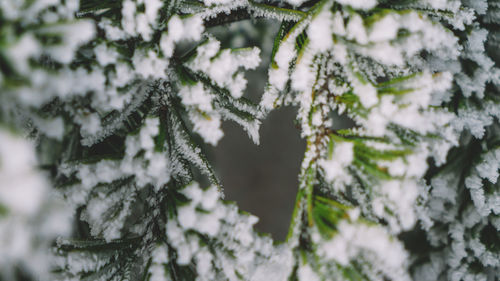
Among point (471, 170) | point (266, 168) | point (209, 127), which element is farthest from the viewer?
point (266, 168)

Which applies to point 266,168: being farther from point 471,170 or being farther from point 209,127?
point 209,127

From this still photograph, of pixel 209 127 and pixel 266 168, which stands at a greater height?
pixel 209 127

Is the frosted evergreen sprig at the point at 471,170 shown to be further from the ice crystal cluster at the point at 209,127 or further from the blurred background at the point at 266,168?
the blurred background at the point at 266,168

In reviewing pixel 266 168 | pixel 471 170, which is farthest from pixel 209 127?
pixel 266 168

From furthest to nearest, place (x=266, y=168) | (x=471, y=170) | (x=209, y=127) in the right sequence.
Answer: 1. (x=266, y=168)
2. (x=471, y=170)
3. (x=209, y=127)

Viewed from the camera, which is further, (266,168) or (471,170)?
(266,168)

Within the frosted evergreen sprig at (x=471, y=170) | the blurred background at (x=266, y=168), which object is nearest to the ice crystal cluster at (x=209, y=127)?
the frosted evergreen sprig at (x=471, y=170)

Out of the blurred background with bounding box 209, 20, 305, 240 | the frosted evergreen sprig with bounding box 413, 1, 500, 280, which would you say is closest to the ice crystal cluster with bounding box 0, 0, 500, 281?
the frosted evergreen sprig with bounding box 413, 1, 500, 280

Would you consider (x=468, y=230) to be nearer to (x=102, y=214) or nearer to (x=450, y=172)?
(x=450, y=172)
